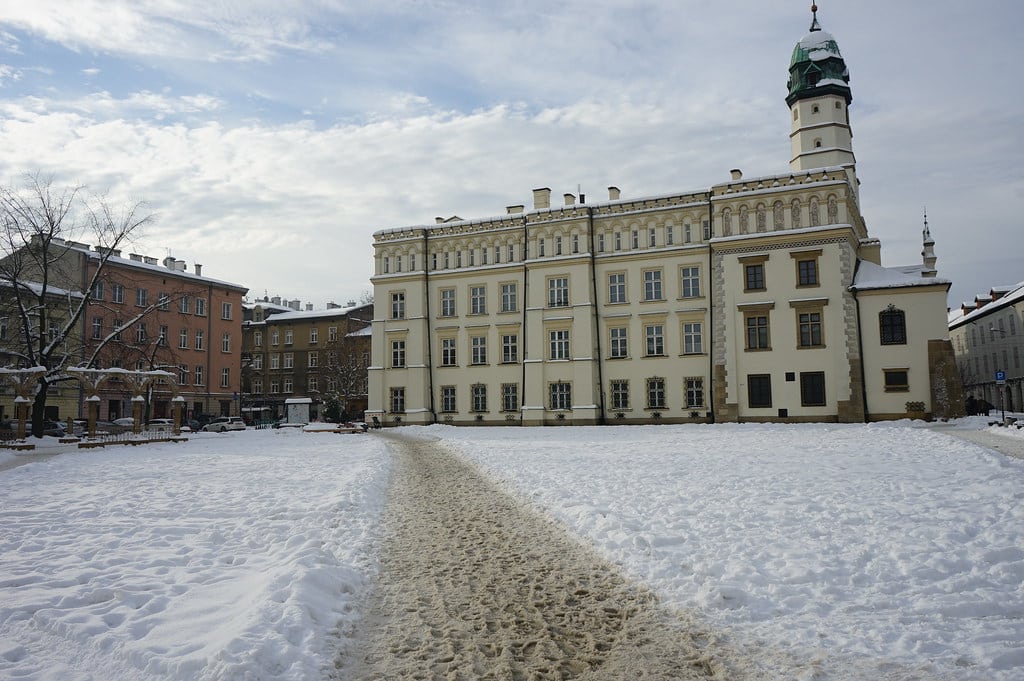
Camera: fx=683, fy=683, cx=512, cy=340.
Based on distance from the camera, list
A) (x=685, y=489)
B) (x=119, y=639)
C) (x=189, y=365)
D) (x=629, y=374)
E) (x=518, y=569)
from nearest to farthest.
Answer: (x=119, y=639) < (x=518, y=569) < (x=685, y=489) < (x=629, y=374) < (x=189, y=365)

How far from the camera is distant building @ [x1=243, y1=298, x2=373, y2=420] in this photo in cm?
6825

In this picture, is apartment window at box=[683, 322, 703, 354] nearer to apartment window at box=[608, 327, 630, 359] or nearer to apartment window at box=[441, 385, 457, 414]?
apartment window at box=[608, 327, 630, 359]

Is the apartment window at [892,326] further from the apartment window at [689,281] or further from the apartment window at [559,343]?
the apartment window at [559,343]

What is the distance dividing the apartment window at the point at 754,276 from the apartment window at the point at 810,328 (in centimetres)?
256

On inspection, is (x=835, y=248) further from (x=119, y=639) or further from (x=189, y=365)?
(x=189, y=365)

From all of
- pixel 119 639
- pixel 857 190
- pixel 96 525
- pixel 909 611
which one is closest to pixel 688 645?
pixel 909 611

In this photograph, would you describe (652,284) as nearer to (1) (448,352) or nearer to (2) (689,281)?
(2) (689,281)

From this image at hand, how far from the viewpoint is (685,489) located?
39.7ft

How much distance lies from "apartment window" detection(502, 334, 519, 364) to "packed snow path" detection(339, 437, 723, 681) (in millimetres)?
32632

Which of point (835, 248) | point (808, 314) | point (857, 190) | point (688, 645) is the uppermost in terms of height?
point (857, 190)

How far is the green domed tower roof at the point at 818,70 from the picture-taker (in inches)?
1585

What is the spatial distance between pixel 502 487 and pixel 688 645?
9030 mm

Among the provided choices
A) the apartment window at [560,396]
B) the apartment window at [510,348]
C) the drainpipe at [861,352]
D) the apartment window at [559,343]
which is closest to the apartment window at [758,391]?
the drainpipe at [861,352]

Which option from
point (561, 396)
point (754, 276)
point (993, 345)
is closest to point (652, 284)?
point (754, 276)
